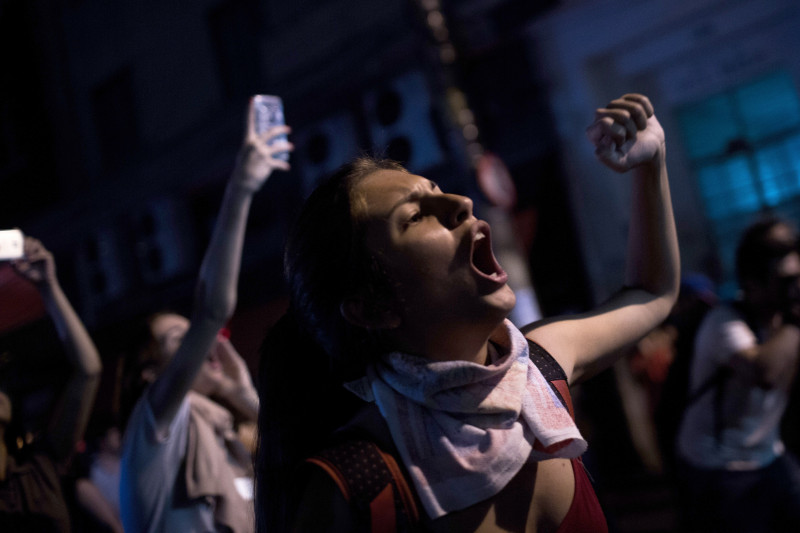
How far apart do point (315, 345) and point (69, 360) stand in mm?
1049

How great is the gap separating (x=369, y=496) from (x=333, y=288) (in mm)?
427

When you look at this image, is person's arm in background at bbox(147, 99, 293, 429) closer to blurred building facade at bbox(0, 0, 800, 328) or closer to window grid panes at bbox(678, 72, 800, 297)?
blurred building facade at bbox(0, 0, 800, 328)

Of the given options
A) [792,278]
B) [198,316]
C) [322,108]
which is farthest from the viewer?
[322,108]

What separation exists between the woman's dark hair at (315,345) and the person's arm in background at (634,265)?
0.47 meters

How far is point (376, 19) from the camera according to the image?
8.52 meters

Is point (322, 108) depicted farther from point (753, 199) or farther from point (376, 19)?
point (753, 199)

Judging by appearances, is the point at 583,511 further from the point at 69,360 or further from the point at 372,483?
the point at 69,360

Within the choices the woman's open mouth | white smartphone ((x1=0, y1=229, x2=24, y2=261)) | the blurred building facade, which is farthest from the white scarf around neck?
the blurred building facade

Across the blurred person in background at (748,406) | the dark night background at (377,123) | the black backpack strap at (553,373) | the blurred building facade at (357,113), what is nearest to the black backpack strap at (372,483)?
the black backpack strap at (553,373)

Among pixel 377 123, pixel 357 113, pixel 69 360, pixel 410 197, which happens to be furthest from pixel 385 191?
pixel 357 113

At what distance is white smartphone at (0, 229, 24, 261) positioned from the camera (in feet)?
5.62

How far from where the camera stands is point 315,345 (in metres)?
1.50

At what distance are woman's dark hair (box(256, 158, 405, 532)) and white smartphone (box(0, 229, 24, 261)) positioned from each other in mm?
736

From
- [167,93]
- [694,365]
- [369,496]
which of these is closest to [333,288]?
[369,496]
